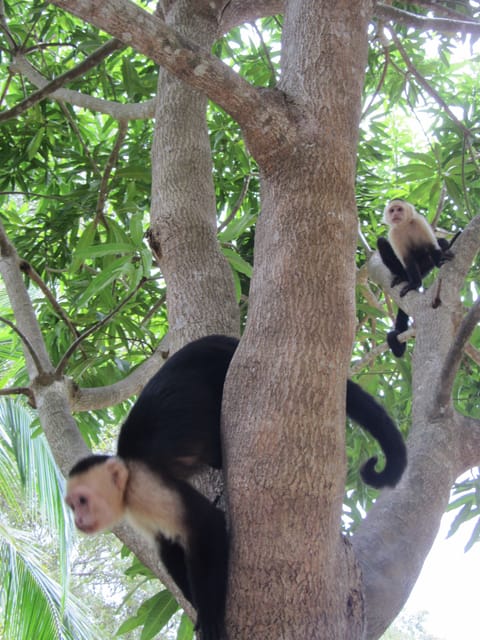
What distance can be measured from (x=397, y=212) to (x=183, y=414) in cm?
328

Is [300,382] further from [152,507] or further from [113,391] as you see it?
[113,391]

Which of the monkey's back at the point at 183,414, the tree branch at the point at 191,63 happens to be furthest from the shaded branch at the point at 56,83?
the monkey's back at the point at 183,414

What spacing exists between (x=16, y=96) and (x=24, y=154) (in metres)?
0.68

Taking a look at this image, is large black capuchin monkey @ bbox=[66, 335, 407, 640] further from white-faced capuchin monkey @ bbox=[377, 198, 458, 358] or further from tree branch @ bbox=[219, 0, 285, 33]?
white-faced capuchin monkey @ bbox=[377, 198, 458, 358]

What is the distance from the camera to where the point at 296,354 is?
59.6 inches

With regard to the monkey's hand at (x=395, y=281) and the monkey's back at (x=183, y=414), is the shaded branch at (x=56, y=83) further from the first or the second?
the monkey's hand at (x=395, y=281)

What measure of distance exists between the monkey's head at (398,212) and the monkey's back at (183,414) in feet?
9.73

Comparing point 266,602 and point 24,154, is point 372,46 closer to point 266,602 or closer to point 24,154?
point 24,154

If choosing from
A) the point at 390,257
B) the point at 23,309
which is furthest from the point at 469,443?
the point at 390,257

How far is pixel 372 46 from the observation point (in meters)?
4.11

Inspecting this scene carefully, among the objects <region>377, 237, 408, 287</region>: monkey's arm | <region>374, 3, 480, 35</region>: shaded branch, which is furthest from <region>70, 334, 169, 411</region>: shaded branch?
<region>377, 237, 408, 287</region>: monkey's arm

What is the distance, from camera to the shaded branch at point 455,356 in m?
1.93

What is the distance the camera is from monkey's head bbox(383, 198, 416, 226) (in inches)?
183

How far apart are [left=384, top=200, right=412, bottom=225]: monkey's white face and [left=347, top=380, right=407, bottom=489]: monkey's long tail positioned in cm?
281
